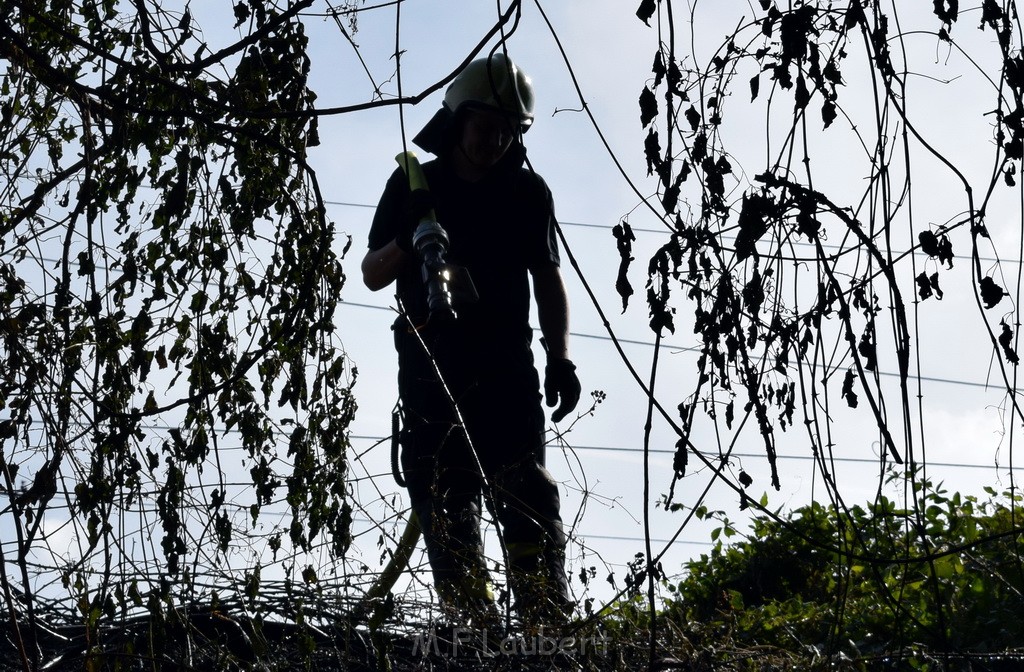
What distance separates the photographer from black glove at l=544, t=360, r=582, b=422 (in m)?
4.27

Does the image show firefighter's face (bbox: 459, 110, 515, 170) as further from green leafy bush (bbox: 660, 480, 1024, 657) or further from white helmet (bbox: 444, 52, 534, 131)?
green leafy bush (bbox: 660, 480, 1024, 657)

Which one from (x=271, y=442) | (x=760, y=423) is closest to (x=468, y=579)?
(x=271, y=442)

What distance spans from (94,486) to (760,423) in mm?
1221

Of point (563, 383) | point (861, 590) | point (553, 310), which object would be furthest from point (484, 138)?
point (861, 590)

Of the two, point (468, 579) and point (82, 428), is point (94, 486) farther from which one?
point (468, 579)

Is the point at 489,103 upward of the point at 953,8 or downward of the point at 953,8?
upward

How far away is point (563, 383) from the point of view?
14.0ft

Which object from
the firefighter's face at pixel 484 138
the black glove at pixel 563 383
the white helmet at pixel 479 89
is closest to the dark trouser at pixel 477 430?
the black glove at pixel 563 383

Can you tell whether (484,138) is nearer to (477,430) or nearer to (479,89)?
(479,89)

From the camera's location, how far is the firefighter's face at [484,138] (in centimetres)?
403

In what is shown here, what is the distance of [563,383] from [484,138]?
92cm

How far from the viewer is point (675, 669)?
9.62 feet

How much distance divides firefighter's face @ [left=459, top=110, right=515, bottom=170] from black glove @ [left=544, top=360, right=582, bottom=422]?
763mm

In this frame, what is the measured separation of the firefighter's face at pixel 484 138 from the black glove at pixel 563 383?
0.76 m
